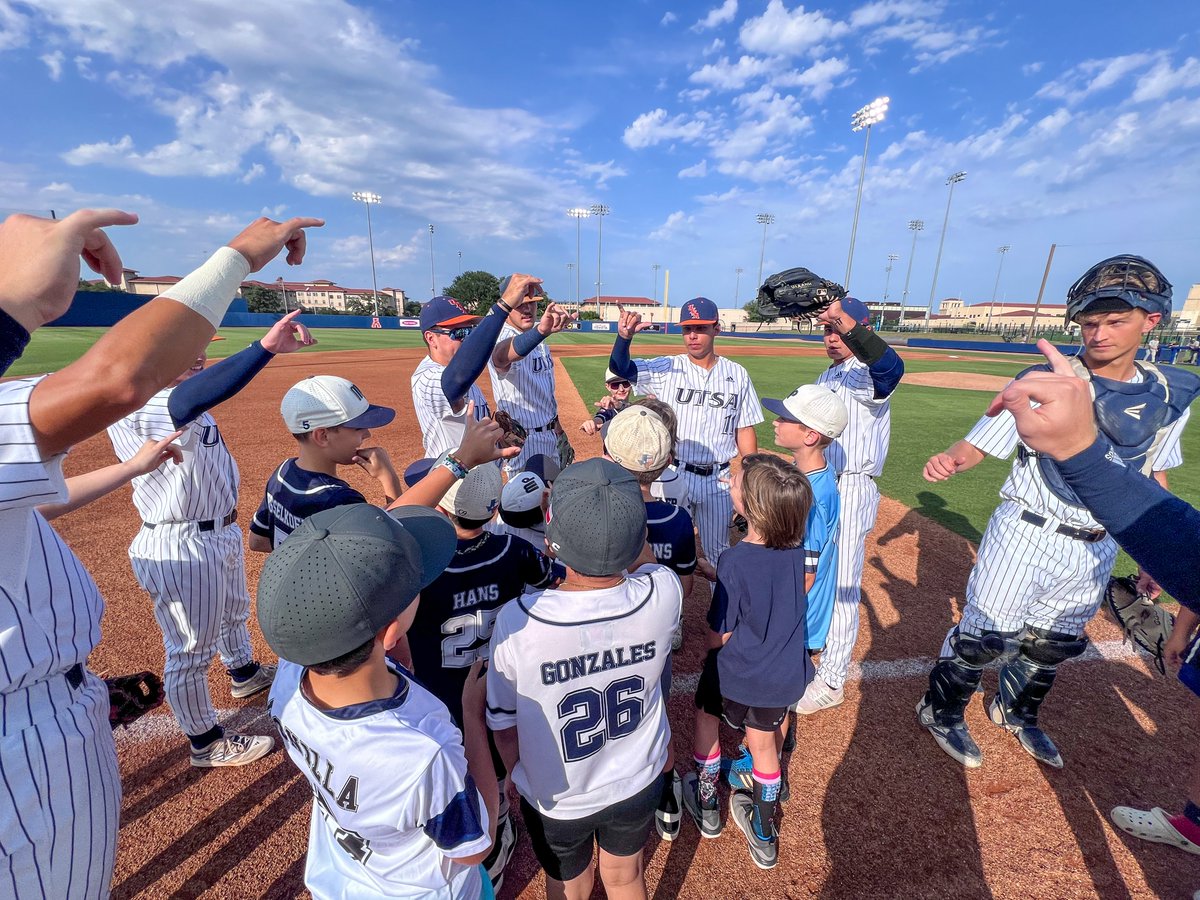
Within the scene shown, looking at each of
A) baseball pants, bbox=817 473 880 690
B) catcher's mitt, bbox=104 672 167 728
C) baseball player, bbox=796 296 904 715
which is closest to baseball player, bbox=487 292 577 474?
baseball player, bbox=796 296 904 715

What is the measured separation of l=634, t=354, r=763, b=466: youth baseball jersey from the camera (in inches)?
164

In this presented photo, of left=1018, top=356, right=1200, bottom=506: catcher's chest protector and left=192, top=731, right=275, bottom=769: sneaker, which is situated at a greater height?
left=1018, top=356, right=1200, bottom=506: catcher's chest protector

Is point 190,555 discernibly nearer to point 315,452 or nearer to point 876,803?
point 315,452

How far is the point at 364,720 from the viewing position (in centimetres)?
126

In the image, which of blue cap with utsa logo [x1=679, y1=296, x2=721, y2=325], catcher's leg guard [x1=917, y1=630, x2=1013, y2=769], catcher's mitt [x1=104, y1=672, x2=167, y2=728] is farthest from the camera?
blue cap with utsa logo [x1=679, y1=296, x2=721, y2=325]

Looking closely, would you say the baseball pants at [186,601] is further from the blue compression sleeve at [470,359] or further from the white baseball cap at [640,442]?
the white baseball cap at [640,442]

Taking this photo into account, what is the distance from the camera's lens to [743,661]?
236 cm

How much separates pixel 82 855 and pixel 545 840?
4.26 ft

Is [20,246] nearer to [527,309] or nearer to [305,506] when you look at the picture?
[305,506]

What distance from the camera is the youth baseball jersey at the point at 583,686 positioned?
62.4 inches

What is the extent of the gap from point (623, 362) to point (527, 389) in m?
1.06

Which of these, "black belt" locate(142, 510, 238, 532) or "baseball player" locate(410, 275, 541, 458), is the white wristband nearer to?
"black belt" locate(142, 510, 238, 532)

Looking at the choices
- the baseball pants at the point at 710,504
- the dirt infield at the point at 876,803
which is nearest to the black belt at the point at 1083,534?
the dirt infield at the point at 876,803

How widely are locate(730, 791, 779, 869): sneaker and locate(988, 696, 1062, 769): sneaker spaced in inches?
70.2
